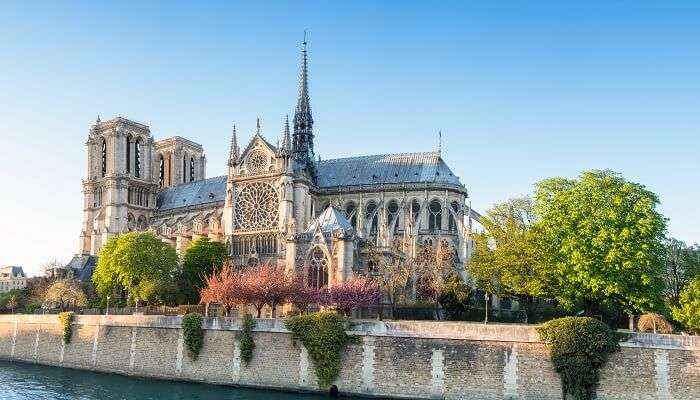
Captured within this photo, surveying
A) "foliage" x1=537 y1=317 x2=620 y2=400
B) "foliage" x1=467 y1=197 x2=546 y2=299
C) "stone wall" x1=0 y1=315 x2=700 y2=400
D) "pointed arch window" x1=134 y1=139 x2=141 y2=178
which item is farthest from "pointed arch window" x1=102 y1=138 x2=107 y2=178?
"foliage" x1=537 y1=317 x2=620 y2=400

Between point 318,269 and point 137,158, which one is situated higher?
point 137,158

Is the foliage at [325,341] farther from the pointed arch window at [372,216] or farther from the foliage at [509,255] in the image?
the pointed arch window at [372,216]

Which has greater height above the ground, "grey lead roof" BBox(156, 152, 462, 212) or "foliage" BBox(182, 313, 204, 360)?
"grey lead roof" BBox(156, 152, 462, 212)

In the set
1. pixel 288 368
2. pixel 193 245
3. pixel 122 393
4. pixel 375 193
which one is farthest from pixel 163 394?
pixel 375 193

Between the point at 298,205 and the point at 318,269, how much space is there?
1524 centimetres

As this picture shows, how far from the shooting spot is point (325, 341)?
38531 mm

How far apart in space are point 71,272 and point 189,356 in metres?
38.0

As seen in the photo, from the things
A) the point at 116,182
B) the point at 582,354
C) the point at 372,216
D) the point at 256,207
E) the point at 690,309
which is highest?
the point at 116,182

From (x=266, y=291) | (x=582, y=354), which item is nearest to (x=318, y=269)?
(x=266, y=291)

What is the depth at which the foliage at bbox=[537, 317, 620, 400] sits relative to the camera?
110ft

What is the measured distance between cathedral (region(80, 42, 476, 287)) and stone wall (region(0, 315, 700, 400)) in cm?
1292

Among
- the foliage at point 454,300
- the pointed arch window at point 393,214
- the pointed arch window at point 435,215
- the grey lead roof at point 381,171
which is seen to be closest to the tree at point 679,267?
the foliage at point 454,300

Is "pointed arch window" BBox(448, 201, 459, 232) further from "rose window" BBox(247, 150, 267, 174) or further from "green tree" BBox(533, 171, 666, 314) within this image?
"green tree" BBox(533, 171, 666, 314)

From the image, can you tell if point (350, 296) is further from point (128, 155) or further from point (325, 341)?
point (128, 155)
